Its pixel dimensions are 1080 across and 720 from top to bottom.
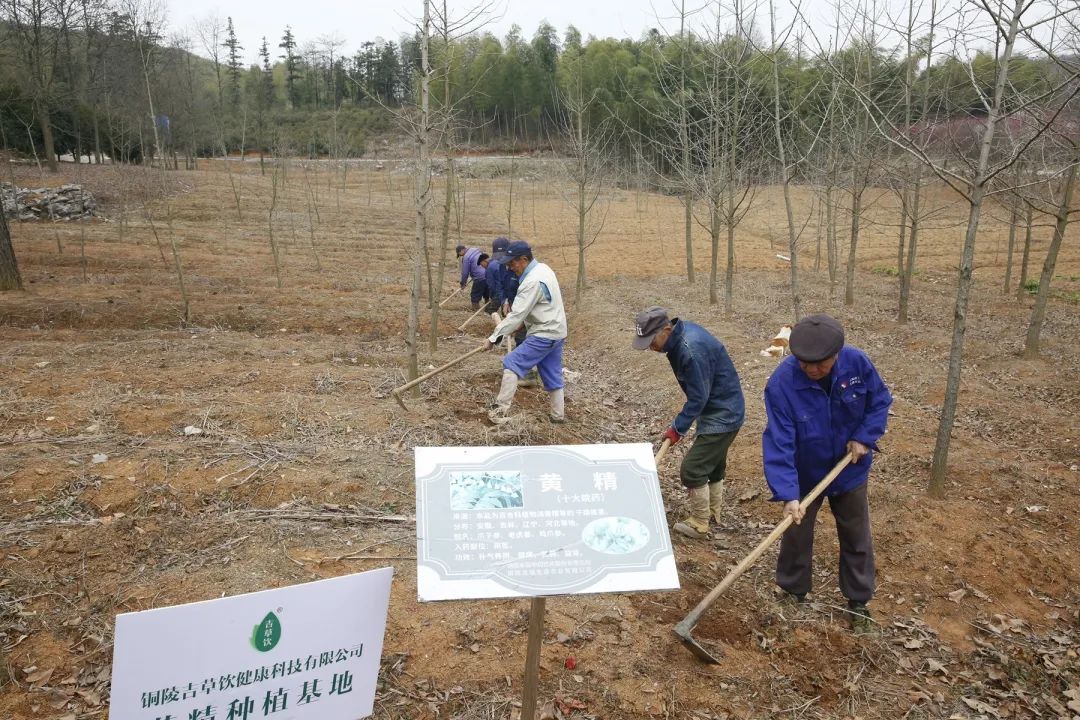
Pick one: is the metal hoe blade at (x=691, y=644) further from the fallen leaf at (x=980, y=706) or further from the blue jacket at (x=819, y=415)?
the fallen leaf at (x=980, y=706)

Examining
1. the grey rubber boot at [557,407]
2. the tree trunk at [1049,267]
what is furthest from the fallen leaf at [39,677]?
the tree trunk at [1049,267]

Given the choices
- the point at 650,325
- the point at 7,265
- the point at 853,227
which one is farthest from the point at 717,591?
the point at 7,265

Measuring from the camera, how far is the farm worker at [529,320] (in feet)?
19.5

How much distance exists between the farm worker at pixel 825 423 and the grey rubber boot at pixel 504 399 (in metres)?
2.98

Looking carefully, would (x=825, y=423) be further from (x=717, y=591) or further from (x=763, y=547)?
(x=717, y=591)

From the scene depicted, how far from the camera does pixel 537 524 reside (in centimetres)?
250

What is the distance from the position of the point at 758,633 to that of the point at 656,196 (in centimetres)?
3349

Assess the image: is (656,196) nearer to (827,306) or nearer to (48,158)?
(827,306)

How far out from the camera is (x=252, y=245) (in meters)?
17.5

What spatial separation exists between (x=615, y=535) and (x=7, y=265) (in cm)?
1171

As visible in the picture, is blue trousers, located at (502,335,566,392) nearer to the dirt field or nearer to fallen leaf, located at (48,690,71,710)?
the dirt field

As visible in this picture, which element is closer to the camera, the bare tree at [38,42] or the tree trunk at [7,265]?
the tree trunk at [7,265]

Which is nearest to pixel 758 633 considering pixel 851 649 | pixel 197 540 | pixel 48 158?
pixel 851 649

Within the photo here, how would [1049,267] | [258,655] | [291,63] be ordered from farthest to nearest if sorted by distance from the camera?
[291,63] → [1049,267] → [258,655]
